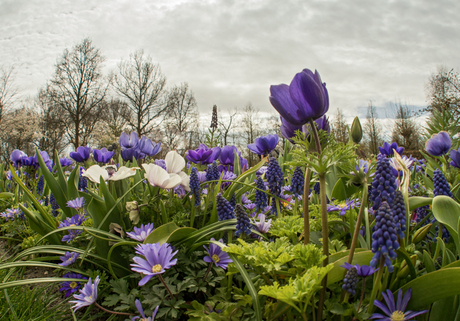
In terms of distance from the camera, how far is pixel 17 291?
138cm

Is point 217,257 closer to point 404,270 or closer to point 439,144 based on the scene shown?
point 404,270

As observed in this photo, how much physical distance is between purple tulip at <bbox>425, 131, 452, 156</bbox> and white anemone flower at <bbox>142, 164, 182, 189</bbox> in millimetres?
1946

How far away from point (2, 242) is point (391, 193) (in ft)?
10.7

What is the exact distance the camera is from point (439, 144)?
2049 millimetres

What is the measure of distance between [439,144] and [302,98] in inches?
69.6

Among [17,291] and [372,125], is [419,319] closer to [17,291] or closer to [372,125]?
[17,291]

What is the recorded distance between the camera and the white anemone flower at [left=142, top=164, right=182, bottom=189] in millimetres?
1287

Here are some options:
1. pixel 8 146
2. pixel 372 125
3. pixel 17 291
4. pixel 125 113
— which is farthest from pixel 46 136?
pixel 372 125

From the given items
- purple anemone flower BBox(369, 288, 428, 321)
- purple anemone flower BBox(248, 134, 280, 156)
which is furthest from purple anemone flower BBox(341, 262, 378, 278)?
purple anemone flower BBox(248, 134, 280, 156)

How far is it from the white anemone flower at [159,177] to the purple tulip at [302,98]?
63 centimetres

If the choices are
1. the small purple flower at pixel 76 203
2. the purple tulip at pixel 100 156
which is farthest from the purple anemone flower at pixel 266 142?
the purple tulip at pixel 100 156

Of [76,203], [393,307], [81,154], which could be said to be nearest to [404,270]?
[393,307]

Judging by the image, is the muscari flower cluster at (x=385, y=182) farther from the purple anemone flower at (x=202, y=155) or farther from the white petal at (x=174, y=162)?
the purple anemone flower at (x=202, y=155)

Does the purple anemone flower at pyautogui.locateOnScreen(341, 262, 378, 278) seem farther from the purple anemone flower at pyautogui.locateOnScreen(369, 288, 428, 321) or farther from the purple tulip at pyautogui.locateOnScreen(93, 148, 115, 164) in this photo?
the purple tulip at pyautogui.locateOnScreen(93, 148, 115, 164)
